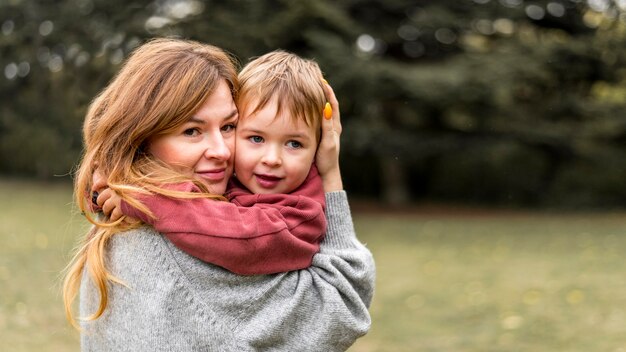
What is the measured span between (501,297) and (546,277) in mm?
1302

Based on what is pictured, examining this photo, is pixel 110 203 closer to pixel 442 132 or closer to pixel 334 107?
pixel 334 107

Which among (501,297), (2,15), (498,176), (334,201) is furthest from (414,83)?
(2,15)

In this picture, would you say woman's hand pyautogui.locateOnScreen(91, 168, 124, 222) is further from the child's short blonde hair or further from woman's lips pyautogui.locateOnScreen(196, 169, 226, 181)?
the child's short blonde hair

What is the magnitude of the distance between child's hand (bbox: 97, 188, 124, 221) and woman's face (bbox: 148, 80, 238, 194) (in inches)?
6.6

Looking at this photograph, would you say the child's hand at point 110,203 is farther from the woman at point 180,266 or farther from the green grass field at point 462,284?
the green grass field at point 462,284

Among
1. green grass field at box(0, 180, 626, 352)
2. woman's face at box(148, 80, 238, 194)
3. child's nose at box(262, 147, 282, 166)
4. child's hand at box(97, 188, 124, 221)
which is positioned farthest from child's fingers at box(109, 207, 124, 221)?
green grass field at box(0, 180, 626, 352)

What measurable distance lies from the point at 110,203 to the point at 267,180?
0.45 metres

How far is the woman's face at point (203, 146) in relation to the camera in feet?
7.04

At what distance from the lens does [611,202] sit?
17.7 m

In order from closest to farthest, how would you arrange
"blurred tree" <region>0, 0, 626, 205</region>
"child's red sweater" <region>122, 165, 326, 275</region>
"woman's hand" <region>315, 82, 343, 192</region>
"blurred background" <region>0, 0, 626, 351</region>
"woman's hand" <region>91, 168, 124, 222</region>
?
"child's red sweater" <region>122, 165, 326, 275</region> < "woman's hand" <region>91, 168, 124, 222</region> < "woman's hand" <region>315, 82, 343, 192</region> < "blurred background" <region>0, 0, 626, 351</region> < "blurred tree" <region>0, 0, 626, 205</region>

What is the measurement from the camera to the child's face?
2219mm

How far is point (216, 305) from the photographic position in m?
2.03

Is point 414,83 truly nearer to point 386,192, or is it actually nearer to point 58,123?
point 386,192

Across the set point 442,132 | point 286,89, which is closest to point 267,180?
point 286,89
